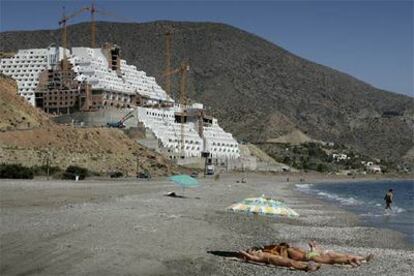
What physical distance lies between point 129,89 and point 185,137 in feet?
64.6

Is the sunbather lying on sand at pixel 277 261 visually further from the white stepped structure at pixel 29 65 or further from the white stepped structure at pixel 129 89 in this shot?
the white stepped structure at pixel 29 65

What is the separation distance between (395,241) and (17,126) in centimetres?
5348

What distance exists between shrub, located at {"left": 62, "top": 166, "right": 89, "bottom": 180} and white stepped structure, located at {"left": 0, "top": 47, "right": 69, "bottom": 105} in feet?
170

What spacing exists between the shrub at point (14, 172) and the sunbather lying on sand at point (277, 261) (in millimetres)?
37582

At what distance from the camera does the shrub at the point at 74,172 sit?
181ft

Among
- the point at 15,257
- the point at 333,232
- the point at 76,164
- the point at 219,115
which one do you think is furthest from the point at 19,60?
the point at 15,257

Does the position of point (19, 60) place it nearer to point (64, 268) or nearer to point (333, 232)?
point (333, 232)

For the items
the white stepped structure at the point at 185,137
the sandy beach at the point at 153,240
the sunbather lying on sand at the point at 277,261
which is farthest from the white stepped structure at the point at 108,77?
the sunbather lying on sand at the point at 277,261

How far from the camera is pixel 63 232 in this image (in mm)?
16078

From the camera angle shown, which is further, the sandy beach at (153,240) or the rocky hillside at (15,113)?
the rocky hillside at (15,113)

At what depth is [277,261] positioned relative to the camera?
45.8 ft

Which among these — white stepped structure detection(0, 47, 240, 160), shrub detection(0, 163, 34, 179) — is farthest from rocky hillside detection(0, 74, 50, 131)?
white stepped structure detection(0, 47, 240, 160)

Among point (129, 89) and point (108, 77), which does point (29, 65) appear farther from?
point (129, 89)

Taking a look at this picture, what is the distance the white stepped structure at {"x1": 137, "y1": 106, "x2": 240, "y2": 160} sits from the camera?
9281 cm
